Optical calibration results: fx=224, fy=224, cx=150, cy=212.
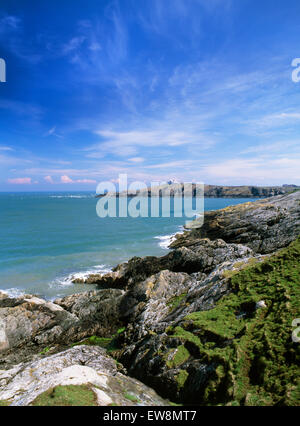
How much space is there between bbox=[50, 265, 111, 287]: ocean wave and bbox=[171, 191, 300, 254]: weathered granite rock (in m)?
16.0

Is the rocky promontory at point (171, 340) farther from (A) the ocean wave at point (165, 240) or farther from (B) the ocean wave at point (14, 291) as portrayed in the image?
(A) the ocean wave at point (165, 240)

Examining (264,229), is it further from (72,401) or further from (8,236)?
(8,236)

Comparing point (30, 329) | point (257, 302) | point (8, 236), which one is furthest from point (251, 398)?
point (8, 236)

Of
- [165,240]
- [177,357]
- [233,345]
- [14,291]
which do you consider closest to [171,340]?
[177,357]

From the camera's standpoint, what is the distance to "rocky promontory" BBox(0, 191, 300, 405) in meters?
8.99

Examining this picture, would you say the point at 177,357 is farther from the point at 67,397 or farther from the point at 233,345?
the point at 67,397

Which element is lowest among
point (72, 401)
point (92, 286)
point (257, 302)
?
point (92, 286)

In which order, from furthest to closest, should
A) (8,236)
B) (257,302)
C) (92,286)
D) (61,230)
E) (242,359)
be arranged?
(61,230)
(8,236)
(92,286)
(257,302)
(242,359)

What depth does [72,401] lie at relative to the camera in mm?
8062

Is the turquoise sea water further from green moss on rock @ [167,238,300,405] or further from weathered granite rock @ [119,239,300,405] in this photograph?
green moss on rock @ [167,238,300,405]

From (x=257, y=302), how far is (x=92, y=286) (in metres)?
26.7

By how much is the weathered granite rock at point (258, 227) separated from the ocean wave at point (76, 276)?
52.5 feet

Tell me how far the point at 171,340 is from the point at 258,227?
3457 centimetres

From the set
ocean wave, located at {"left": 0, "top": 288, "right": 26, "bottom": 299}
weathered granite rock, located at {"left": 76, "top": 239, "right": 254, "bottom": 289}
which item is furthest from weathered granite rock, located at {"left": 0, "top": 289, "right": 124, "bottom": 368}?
weathered granite rock, located at {"left": 76, "top": 239, "right": 254, "bottom": 289}
